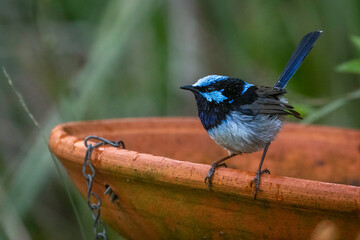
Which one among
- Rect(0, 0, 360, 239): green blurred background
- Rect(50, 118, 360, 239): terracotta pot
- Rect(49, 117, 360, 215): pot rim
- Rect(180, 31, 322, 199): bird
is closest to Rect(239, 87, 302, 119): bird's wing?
Rect(180, 31, 322, 199): bird

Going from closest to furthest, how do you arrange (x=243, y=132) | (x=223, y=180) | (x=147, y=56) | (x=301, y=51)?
(x=223, y=180) < (x=243, y=132) < (x=301, y=51) < (x=147, y=56)

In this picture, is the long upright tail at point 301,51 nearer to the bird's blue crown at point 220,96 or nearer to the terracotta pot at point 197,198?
the bird's blue crown at point 220,96

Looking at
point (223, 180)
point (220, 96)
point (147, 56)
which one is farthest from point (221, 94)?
point (147, 56)

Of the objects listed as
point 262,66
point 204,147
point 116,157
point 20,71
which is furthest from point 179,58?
point 116,157

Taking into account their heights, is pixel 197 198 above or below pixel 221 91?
below

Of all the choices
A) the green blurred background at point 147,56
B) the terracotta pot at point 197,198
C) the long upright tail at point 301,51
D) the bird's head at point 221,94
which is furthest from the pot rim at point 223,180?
the green blurred background at point 147,56

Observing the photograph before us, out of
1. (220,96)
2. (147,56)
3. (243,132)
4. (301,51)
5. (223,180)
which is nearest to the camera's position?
(223,180)

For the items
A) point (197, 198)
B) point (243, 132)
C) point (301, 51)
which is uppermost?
point (301, 51)

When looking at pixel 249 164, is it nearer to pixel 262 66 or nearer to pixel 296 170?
pixel 296 170

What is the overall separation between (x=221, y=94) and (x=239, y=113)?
132 mm

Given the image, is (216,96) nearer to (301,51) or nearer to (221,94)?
(221,94)

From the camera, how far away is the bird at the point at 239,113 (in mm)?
2283

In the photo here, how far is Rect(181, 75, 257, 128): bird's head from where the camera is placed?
7.71ft

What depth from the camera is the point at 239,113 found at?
2312 mm
